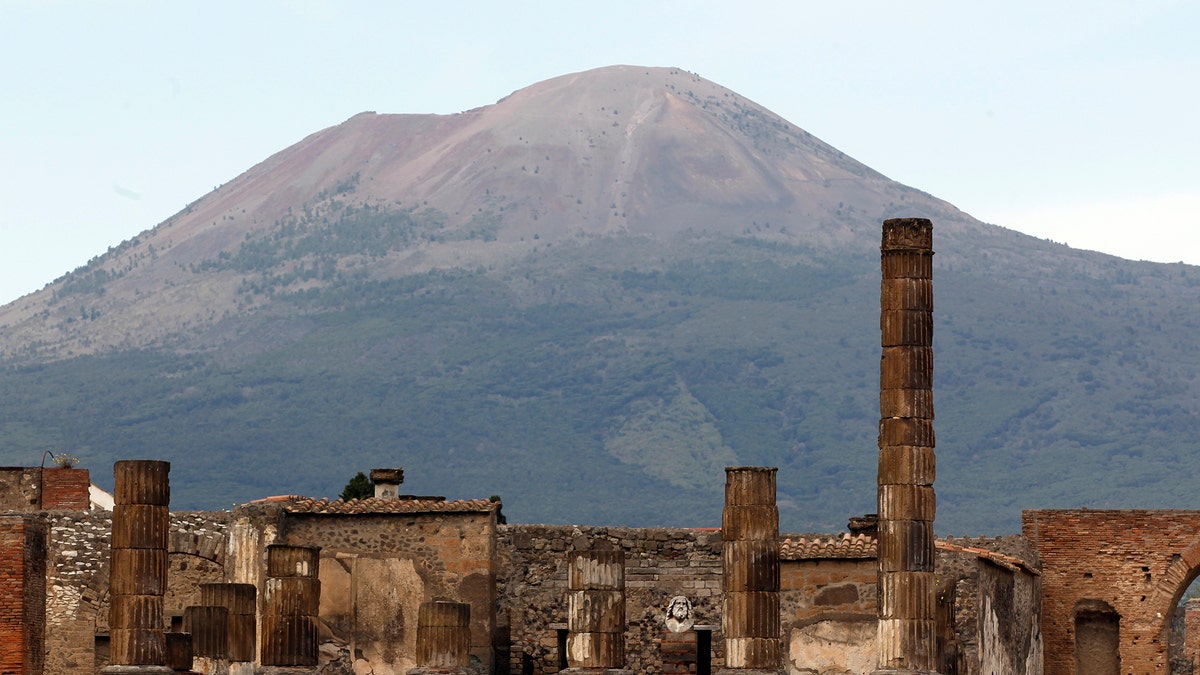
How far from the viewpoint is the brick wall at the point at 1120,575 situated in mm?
52188

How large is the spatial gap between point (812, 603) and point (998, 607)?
540 centimetres

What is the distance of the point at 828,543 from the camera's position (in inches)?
1687

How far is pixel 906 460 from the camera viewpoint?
36.3 meters

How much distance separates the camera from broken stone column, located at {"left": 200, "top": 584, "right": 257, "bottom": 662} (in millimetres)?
39906

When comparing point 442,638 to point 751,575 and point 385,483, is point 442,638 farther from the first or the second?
point 385,483

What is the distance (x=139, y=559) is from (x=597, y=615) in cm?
663

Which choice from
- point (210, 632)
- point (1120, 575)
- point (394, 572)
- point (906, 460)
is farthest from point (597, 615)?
point (1120, 575)

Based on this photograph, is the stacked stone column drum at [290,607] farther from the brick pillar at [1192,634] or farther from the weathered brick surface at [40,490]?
the brick pillar at [1192,634]

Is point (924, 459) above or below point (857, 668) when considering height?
above

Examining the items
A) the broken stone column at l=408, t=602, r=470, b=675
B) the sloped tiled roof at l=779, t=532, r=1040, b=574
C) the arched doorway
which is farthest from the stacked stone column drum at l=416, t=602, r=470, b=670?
the arched doorway

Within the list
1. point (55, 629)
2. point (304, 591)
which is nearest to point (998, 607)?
point (304, 591)

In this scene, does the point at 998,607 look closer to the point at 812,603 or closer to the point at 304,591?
the point at 812,603

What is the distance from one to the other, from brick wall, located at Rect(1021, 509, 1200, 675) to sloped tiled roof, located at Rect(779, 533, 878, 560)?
33.9ft

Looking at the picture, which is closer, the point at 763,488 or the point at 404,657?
the point at 763,488
